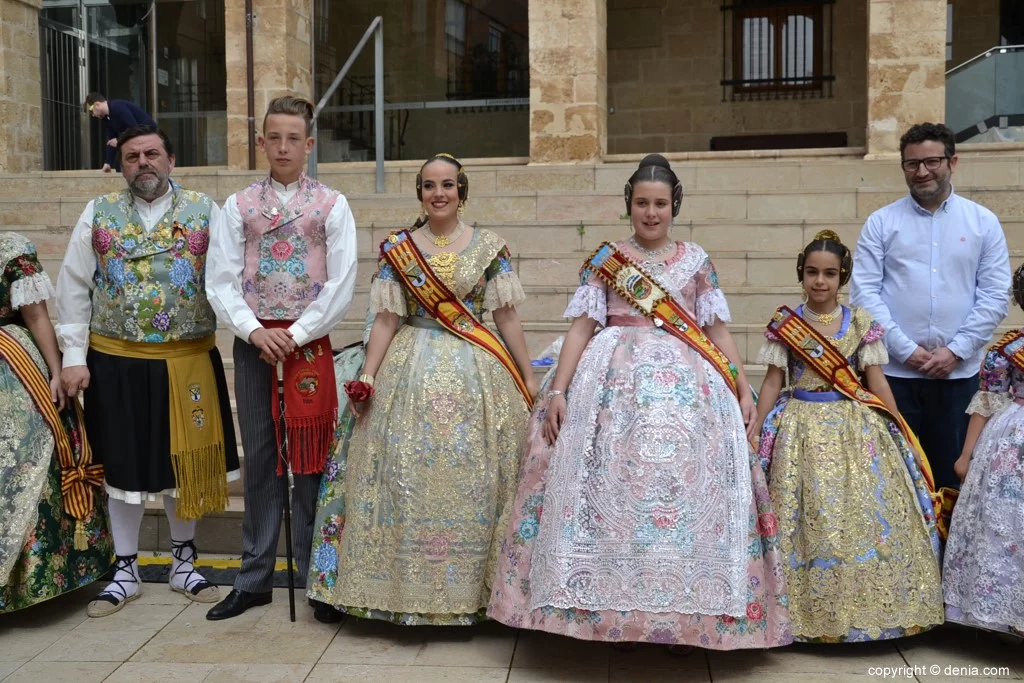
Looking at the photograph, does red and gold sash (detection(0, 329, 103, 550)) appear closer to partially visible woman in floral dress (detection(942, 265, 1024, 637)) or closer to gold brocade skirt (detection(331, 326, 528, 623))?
gold brocade skirt (detection(331, 326, 528, 623))

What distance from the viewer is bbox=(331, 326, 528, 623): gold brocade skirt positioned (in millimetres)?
3949

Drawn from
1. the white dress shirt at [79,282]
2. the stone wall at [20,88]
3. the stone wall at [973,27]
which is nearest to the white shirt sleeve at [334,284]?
the white dress shirt at [79,282]

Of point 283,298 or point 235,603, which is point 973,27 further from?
point 235,603

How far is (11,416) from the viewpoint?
422cm

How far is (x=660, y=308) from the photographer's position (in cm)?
389

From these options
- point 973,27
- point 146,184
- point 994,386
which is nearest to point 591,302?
point 994,386

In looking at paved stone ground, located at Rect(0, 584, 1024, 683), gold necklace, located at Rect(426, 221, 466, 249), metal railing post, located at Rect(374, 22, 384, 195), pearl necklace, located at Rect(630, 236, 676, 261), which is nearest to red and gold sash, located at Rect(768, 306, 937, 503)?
pearl necklace, located at Rect(630, 236, 676, 261)

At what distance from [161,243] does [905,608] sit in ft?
9.66

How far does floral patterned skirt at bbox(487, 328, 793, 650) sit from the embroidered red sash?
0.82 m

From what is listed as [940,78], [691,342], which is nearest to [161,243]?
[691,342]

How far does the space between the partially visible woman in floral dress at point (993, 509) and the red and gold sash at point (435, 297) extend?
1540 millimetres

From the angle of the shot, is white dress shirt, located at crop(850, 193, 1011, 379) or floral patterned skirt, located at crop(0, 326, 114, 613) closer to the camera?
floral patterned skirt, located at crop(0, 326, 114, 613)

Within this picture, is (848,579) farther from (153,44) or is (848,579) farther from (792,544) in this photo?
(153,44)

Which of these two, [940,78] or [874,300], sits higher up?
[940,78]
